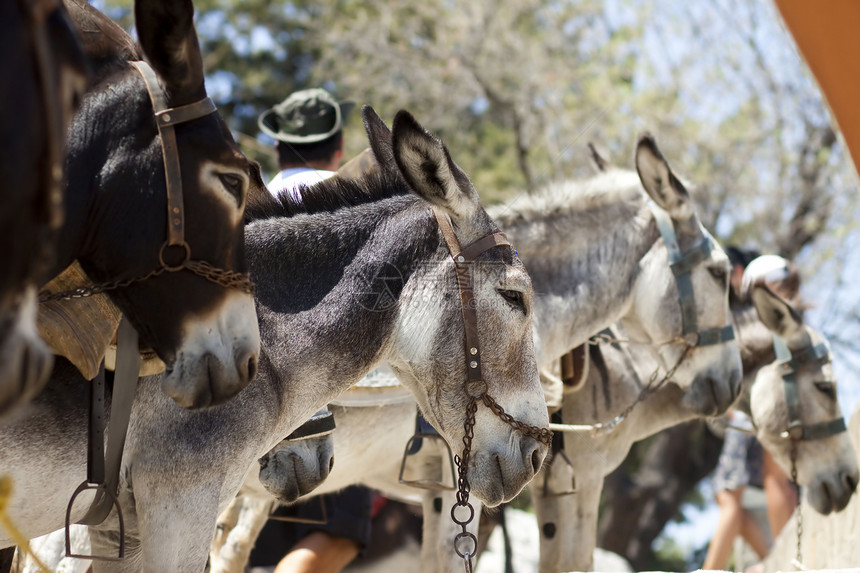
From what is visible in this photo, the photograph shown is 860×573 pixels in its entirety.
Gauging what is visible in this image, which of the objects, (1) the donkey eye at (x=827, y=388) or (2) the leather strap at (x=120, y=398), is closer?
(2) the leather strap at (x=120, y=398)

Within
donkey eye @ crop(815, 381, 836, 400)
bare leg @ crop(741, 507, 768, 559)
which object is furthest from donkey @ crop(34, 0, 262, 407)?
bare leg @ crop(741, 507, 768, 559)

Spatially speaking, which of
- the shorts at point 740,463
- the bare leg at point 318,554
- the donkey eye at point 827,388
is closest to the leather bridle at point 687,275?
the donkey eye at point 827,388

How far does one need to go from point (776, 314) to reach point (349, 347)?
12.1 feet

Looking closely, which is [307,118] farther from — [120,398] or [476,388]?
[120,398]

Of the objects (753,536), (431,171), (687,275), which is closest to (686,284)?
(687,275)

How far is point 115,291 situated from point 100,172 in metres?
0.32

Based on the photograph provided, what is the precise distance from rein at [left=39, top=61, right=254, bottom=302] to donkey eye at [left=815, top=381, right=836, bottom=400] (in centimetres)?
463

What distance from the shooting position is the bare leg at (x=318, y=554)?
5.09 meters

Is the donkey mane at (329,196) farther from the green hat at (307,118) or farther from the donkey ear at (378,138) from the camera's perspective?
the green hat at (307,118)

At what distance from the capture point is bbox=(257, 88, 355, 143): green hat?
5.57m

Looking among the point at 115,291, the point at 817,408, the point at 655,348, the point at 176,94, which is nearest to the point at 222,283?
the point at 115,291

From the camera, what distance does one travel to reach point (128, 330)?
9.14 ft

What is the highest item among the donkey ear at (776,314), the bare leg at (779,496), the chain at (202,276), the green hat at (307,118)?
the green hat at (307,118)

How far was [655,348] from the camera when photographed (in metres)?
5.41
